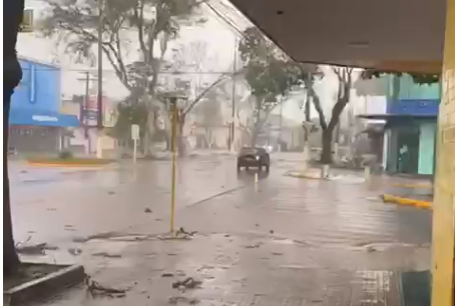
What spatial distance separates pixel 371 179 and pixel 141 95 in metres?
7.20

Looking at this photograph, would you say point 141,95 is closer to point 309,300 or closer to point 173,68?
point 173,68

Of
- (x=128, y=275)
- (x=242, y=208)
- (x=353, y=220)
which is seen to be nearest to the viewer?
(x=128, y=275)

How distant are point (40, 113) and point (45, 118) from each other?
21.9 inches

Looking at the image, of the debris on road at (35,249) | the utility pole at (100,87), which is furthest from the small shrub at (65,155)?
the debris on road at (35,249)

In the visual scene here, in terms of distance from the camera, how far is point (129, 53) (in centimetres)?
2006

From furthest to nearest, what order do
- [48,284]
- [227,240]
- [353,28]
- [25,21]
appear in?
[227,240], [25,21], [353,28], [48,284]

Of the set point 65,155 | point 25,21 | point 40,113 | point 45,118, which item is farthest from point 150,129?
point 25,21

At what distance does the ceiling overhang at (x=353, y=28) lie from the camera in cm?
496

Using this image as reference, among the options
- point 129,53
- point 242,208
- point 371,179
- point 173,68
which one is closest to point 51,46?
point 129,53

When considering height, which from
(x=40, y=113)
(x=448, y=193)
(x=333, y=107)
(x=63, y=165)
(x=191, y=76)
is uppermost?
(x=191, y=76)

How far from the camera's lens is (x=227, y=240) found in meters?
8.88

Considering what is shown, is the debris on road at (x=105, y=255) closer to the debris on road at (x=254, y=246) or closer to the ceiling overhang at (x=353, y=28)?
the debris on road at (x=254, y=246)

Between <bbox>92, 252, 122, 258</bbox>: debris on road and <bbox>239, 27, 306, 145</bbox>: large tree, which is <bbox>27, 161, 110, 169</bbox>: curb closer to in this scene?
<bbox>239, 27, 306, 145</bbox>: large tree

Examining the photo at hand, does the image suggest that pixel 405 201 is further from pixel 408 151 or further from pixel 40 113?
pixel 408 151
